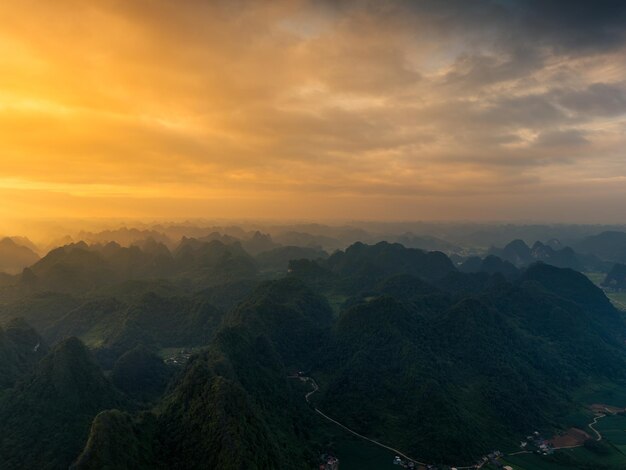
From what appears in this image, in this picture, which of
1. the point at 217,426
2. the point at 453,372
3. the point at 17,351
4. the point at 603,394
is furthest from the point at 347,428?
the point at 17,351

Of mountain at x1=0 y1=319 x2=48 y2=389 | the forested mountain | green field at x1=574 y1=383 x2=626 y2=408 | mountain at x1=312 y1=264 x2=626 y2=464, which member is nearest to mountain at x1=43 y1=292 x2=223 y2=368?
the forested mountain

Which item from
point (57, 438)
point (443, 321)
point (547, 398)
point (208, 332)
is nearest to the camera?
point (57, 438)

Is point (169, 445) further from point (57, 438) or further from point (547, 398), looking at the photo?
point (547, 398)

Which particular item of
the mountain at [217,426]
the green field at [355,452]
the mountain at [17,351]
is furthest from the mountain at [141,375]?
the green field at [355,452]

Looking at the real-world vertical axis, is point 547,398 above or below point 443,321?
below

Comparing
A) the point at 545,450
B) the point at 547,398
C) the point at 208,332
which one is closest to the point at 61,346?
the point at 208,332

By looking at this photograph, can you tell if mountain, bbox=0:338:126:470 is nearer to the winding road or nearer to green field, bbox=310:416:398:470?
the winding road

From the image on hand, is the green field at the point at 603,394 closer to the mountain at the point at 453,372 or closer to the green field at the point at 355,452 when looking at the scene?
the mountain at the point at 453,372

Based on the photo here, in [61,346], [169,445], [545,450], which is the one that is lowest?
[545,450]

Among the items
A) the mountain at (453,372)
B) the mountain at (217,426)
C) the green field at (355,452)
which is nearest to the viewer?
the mountain at (217,426)

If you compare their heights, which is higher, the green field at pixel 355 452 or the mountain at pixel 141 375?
the mountain at pixel 141 375
